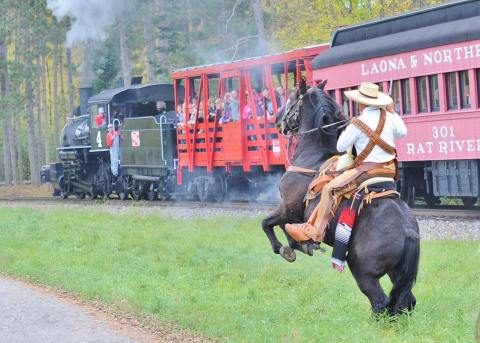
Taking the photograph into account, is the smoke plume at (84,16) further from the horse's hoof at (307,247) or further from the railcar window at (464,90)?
the horse's hoof at (307,247)

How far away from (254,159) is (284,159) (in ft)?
5.10

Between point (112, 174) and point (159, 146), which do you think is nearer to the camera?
point (159, 146)

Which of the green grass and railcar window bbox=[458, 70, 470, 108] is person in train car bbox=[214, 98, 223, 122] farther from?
railcar window bbox=[458, 70, 470, 108]

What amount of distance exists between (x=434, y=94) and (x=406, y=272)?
10.5 m

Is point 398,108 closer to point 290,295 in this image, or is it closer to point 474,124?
point 474,124

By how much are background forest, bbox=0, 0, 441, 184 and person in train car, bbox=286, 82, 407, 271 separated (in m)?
20.7

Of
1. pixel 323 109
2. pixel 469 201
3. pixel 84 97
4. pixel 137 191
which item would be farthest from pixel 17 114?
pixel 323 109

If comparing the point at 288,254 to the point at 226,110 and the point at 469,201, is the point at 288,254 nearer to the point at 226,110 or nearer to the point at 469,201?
the point at 469,201

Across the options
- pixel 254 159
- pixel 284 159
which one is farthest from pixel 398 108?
pixel 254 159

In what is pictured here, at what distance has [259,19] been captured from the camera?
1372 inches

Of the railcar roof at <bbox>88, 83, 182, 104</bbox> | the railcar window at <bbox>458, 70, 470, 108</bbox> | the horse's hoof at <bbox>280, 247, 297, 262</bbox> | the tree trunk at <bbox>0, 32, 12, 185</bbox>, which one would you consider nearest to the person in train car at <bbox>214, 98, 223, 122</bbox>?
the railcar roof at <bbox>88, 83, 182, 104</bbox>

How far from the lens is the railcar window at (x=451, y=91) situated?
1841 cm

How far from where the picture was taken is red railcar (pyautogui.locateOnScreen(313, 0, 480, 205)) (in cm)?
1806

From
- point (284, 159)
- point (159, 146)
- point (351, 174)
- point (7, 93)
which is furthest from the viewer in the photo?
point (7, 93)
